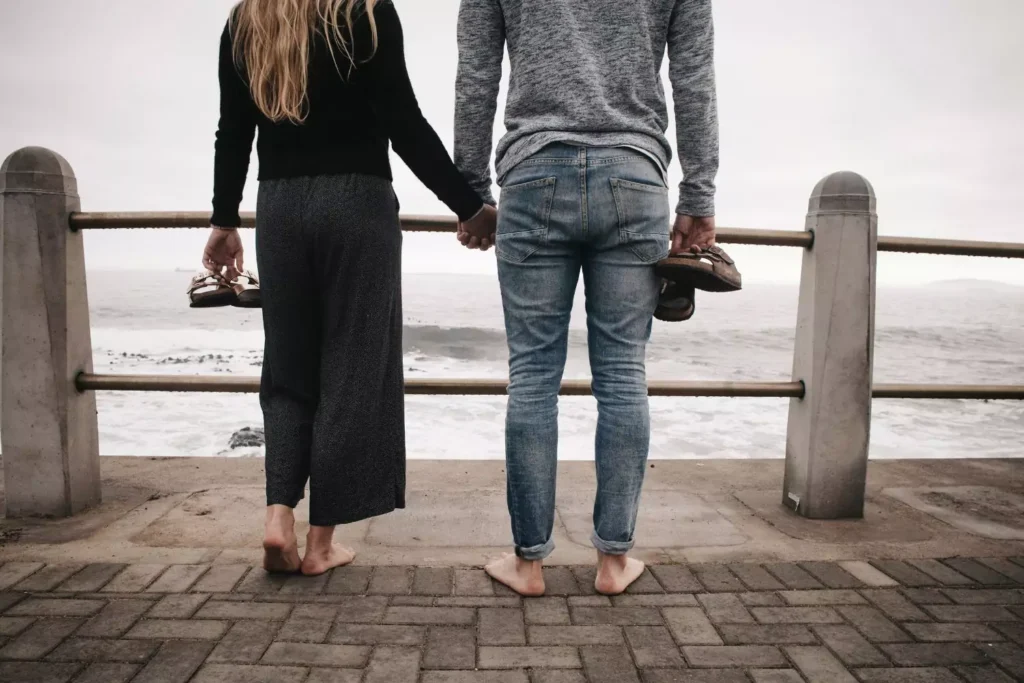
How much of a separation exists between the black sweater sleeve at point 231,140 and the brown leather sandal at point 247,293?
0.18 meters

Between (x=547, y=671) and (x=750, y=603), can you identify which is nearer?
(x=547, y=671)

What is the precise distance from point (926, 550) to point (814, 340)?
0.81 metres

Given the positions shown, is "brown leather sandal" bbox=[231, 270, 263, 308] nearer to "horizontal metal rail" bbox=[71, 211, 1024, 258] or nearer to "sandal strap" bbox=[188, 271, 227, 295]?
"sandal strap" bbox=[188, 271, 227, 295]

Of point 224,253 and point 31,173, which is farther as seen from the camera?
point 31,173

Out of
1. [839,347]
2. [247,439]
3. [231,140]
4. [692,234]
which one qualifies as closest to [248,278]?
[231,140]

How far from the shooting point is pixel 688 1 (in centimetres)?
183

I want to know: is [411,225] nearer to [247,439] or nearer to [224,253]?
[224,253]

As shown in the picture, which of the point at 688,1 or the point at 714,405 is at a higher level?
the point at 688,1

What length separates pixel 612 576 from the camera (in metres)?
1.98

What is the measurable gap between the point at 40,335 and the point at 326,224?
1.37m

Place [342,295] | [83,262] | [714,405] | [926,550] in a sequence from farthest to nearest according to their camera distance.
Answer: [714,405] → [83,262] → [926,550] → [342,295]

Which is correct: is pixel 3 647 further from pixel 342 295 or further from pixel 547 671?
pixel 547 671

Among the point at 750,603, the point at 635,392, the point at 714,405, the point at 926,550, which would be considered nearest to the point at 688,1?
the point at 635,392

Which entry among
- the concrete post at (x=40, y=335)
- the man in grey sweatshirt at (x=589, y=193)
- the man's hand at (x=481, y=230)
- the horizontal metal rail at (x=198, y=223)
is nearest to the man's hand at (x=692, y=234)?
the man in grey sweatshirt at (x=589, y=193)
